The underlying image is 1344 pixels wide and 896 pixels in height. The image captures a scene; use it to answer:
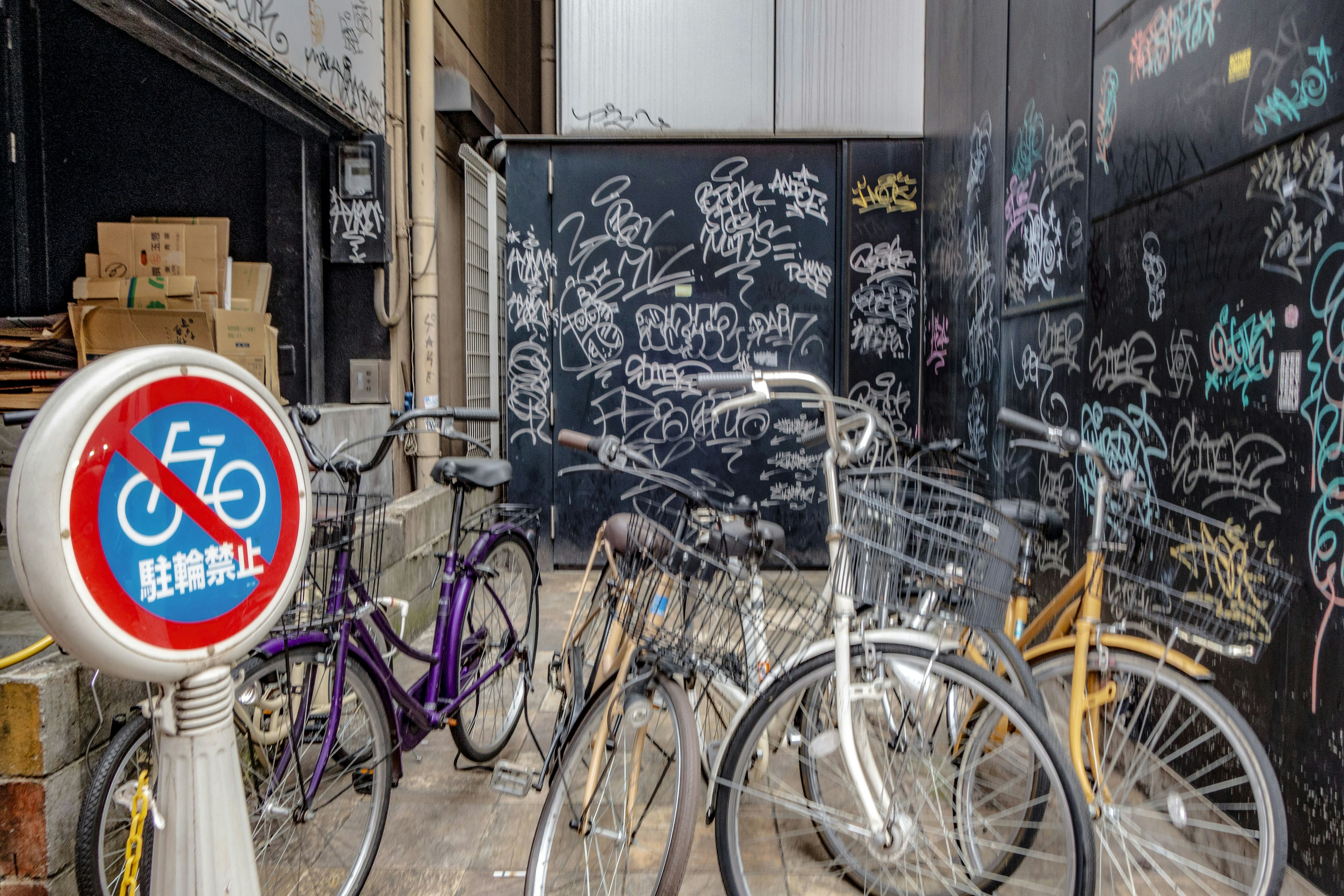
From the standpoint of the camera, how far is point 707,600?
2.07 metres

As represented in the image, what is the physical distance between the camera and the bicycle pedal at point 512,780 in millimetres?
2594

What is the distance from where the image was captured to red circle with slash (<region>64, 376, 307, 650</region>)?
1.09 m

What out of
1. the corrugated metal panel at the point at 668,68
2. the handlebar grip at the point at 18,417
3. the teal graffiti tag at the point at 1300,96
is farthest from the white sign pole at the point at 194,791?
the corrugated metal panel at the point at 668,68

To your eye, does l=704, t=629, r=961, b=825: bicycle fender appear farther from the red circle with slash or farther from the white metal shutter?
the white metal shutter

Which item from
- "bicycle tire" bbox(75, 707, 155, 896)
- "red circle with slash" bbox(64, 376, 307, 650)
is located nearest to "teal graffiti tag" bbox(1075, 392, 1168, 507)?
"red circle with slash" bbox(64, 376, 307, 650)

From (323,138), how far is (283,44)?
3.79ft

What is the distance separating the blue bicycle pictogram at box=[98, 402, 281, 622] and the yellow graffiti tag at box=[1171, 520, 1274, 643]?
7.98 ft

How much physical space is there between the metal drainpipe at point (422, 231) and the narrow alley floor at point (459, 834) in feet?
8.48

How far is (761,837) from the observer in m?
2.88

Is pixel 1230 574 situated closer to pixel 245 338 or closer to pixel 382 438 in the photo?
pixel 382 438

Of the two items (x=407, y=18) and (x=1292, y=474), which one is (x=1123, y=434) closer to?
(x=1292, y=474)

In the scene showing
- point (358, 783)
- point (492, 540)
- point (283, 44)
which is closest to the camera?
point (358, 783)

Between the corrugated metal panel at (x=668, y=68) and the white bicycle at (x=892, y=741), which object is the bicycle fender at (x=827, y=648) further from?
the corrugated metal panel at (x=668, y=68)

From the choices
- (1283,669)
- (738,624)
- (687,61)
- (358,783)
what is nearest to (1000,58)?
(687,61)
